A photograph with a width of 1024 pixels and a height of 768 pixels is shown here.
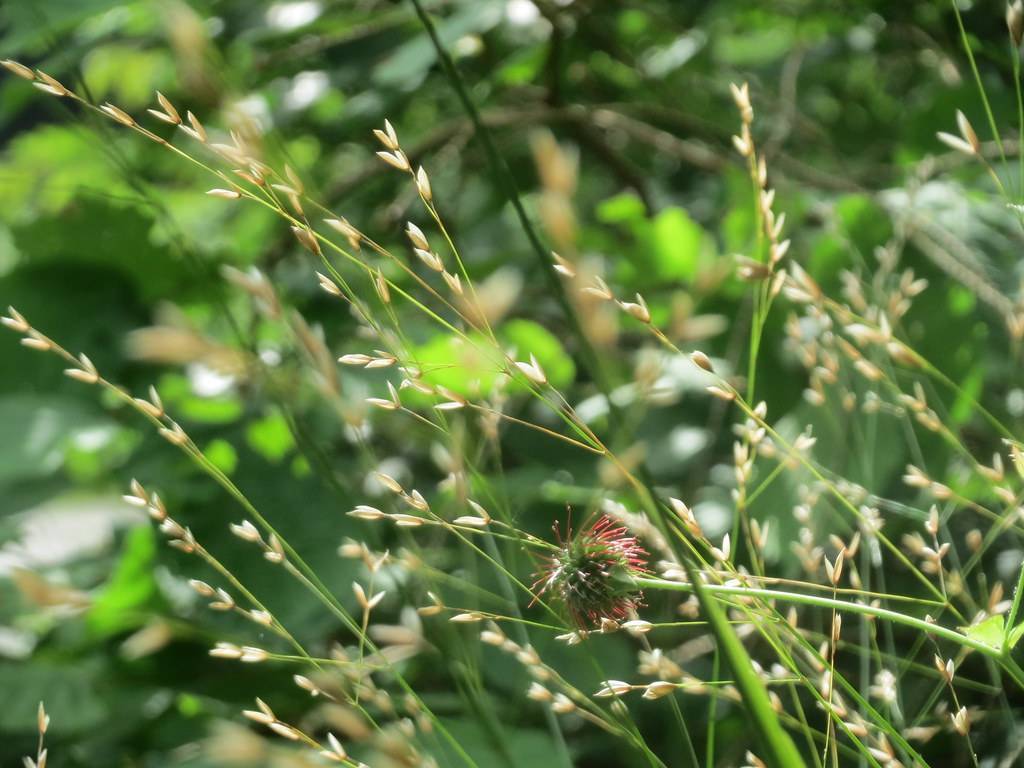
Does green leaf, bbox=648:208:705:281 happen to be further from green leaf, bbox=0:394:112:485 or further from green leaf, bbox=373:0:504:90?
green leaf, bbox=0:394:112:485

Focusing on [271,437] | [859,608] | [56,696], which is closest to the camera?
[859,608]

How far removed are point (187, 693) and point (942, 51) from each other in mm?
729

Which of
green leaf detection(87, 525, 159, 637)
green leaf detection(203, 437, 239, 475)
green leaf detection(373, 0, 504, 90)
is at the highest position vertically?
green leaf detection(373, 0, 504, 90)

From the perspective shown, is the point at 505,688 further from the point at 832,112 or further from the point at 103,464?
the point at 832,112

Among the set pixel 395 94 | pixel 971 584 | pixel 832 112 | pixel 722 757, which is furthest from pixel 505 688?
pixel 832 112

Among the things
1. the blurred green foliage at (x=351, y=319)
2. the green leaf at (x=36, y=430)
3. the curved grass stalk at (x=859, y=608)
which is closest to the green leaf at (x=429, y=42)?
the blurred green foliage at (x=351, y=319)

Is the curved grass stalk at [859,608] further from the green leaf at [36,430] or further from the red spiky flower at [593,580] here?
the green leaf at [36,430]

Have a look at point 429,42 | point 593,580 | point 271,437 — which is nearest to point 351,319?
point 271,437

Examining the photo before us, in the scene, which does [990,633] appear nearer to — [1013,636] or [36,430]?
[1013,636]

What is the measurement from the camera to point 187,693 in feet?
2.15

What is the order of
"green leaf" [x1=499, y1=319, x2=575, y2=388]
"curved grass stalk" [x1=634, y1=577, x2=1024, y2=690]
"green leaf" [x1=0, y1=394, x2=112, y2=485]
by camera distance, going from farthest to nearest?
"green leaf" [x1=499, y1=319, x2=575, y2=388], "green leaf" [x1=0, y1=394, x2=112, y2=485], "curved grass stalk" [x1=634, y1=577, x2=1024, y2=690]

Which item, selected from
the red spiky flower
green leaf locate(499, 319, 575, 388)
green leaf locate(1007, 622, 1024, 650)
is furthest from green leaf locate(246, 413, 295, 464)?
green leaf locate(1007, 622, 1024, 650)

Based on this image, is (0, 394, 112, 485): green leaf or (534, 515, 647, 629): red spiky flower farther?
(0, 394, 112, 485): green leaf

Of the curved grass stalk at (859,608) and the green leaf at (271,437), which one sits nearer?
the curved grass stalk at (859,608)
